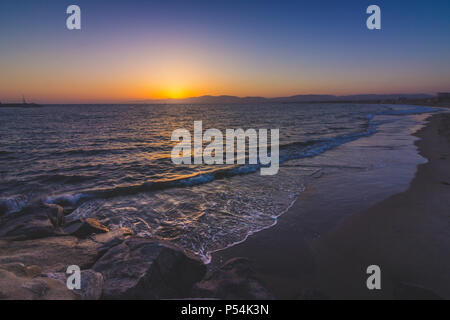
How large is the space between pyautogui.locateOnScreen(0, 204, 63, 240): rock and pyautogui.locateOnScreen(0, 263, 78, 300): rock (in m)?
2.32

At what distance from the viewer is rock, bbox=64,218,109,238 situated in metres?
5.50

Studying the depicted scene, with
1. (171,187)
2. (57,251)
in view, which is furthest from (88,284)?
(171,187)

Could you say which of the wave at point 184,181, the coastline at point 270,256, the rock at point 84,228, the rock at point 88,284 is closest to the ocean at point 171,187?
the wave at point 184,181

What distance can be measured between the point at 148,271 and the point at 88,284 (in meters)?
0.85

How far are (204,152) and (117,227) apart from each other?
33.6 feet

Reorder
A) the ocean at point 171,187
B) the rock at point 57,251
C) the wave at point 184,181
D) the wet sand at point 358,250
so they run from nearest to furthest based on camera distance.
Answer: the wet sand at point 358,250 → the rock at point 57,251 → the ocean at point 171,187 → the wave at point 184,181

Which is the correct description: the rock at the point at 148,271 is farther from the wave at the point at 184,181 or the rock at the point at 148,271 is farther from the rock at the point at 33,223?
the wave at the point at 184,181

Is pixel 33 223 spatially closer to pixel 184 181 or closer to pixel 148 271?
pixel 148 271

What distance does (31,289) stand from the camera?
9.97 feet

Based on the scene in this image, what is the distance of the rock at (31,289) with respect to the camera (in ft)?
9.60

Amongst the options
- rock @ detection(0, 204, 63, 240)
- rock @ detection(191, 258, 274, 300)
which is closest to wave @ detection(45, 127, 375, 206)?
rock @ detection(0, 204, 63, 240)

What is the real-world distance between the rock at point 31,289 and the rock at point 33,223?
91.4 inches
